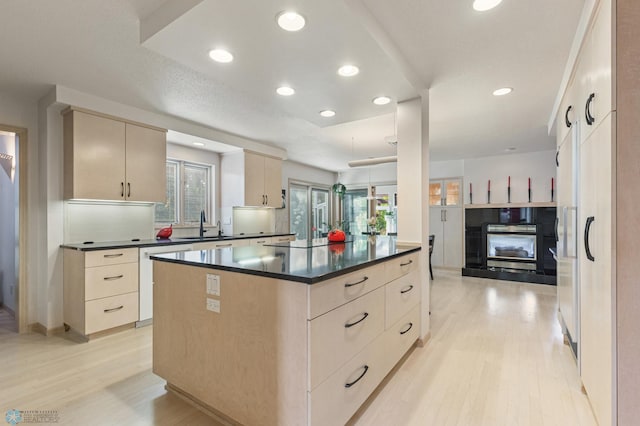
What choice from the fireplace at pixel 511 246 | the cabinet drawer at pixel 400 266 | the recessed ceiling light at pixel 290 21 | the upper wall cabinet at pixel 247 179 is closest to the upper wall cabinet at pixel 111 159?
the upper wall cabinet at pixel 247 179

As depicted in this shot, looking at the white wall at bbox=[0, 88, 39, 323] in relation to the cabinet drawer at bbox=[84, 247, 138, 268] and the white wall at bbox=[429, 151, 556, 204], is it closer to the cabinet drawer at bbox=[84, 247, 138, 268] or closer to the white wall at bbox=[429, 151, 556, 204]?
the cabinet drawer at bbox=[84, 247, 138, 268]

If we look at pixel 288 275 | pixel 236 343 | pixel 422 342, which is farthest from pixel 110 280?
pixel 422 342

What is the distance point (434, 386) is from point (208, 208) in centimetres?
418

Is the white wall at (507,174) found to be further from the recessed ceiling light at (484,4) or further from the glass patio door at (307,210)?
the recessed ceiling light at (484,4)

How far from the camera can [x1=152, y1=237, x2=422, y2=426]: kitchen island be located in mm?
1368

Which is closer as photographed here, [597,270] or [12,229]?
[597,270]

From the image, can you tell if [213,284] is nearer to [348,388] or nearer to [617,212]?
[348,388]

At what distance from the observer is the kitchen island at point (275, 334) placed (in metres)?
1.37

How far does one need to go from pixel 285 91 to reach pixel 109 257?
A: 236 centimetres

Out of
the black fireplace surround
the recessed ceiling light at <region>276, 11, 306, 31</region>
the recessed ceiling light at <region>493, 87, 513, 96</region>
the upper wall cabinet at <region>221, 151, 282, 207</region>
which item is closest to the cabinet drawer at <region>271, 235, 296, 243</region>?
the upper wall cabinet at <region>221, 151, 282, 207</region>

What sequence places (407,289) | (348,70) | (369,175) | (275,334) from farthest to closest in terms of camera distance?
(369,175), (407,289), (348,70), (275,334)

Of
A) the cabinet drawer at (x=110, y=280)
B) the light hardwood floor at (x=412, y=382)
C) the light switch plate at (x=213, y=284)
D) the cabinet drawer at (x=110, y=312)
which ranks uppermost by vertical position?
the light switch plate at (x=213, y=284)

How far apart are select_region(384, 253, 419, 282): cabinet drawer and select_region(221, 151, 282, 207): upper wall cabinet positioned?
10.2ft

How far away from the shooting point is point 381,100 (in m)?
2.81
